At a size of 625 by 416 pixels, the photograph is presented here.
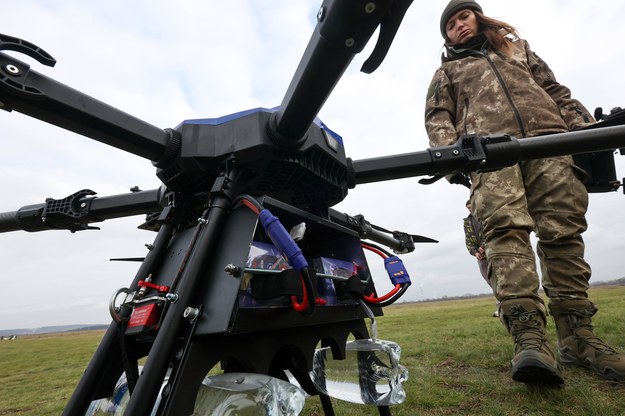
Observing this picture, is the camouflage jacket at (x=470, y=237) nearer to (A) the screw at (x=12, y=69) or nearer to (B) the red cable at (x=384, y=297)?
(B) the red cable at (x=384, y=297)

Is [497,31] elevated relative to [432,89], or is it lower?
elevated

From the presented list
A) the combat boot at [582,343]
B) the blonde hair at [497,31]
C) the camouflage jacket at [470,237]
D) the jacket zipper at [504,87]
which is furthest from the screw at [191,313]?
the camouflage jacket at [470,237]

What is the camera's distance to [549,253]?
Result: 2.61 metres

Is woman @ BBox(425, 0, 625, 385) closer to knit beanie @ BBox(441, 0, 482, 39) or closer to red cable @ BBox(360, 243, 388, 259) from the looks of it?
knit beanie @ BBox(441, 0, 482, 39)

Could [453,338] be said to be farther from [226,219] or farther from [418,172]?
[226,219]

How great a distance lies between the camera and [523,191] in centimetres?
253

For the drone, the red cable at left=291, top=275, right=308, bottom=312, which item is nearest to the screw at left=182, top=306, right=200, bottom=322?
the drone

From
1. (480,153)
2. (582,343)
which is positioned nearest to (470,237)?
(582,343)

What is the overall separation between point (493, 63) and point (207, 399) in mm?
3279

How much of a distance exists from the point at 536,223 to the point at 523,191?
1.13 ft

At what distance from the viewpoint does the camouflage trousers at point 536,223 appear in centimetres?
234

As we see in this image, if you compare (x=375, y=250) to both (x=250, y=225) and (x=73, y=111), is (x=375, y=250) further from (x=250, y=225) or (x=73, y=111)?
(x=73, y=111)

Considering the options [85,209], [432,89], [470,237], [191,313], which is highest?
[432,89]

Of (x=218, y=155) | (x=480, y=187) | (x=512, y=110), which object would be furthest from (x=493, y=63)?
(x=218, y=155)
